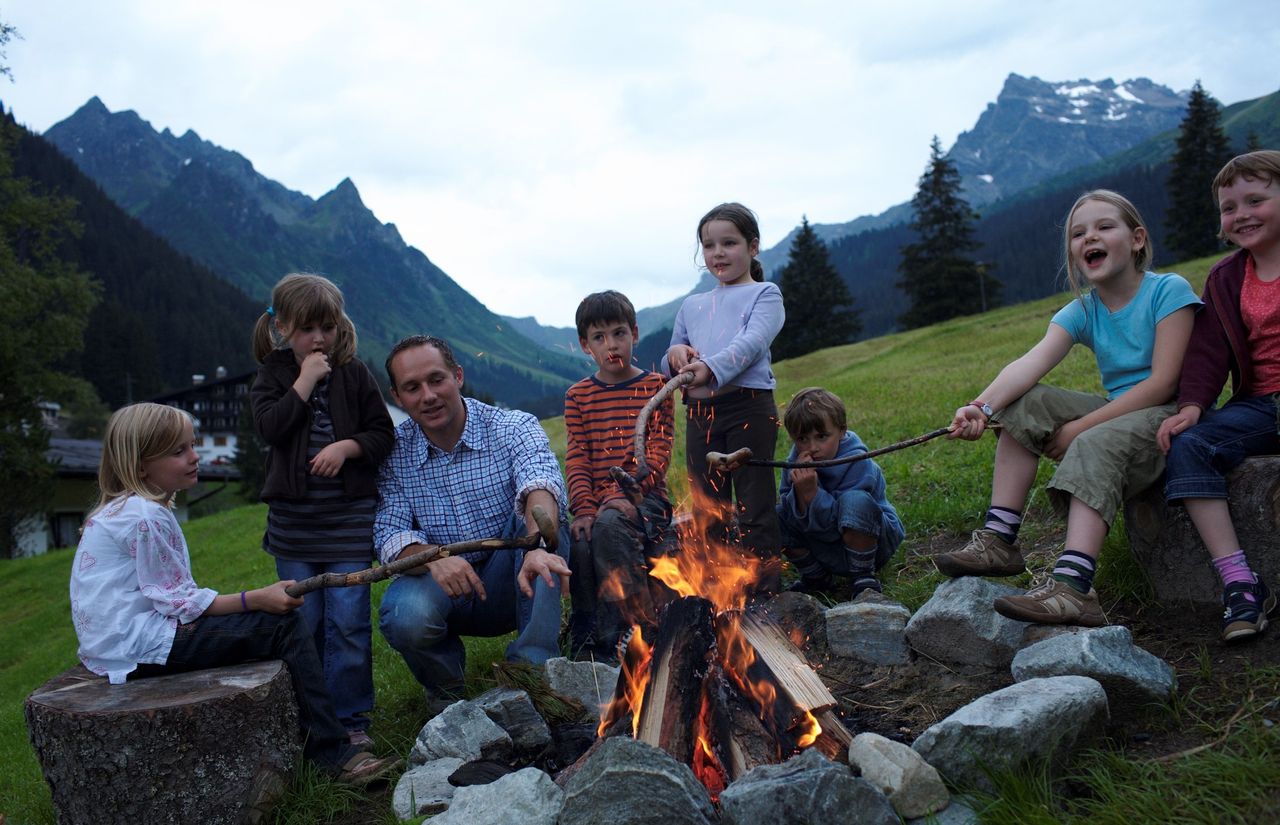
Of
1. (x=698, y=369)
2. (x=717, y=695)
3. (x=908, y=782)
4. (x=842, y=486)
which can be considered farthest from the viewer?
(x=842, y=486)

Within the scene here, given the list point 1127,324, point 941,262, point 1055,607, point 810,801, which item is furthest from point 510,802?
point 941,262

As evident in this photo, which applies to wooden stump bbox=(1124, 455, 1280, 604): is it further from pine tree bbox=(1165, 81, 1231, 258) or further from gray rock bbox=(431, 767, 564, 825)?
pine tree bbox=(1165, 81, 1231, 258)

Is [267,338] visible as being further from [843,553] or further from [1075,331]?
[1075,331]

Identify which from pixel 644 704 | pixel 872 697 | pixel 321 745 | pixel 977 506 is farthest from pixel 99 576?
pixel 977 506

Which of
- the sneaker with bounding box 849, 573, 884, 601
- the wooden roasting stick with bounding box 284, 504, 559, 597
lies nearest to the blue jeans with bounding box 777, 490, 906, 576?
the sneaker with bounding box 849, 573, 884, 601

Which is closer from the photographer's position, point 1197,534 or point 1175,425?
point 1175,425

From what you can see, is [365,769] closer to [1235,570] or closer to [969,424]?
[969,424]

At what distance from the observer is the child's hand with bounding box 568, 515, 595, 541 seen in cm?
468

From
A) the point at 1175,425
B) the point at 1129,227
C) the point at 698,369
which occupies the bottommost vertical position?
the point at 1175,425

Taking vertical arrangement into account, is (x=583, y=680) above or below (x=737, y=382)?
below

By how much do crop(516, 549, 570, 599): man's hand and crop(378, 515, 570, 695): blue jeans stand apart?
0.28 metres

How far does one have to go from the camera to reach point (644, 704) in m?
3.41

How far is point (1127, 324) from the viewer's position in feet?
12.8

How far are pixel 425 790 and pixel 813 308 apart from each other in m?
49.0
